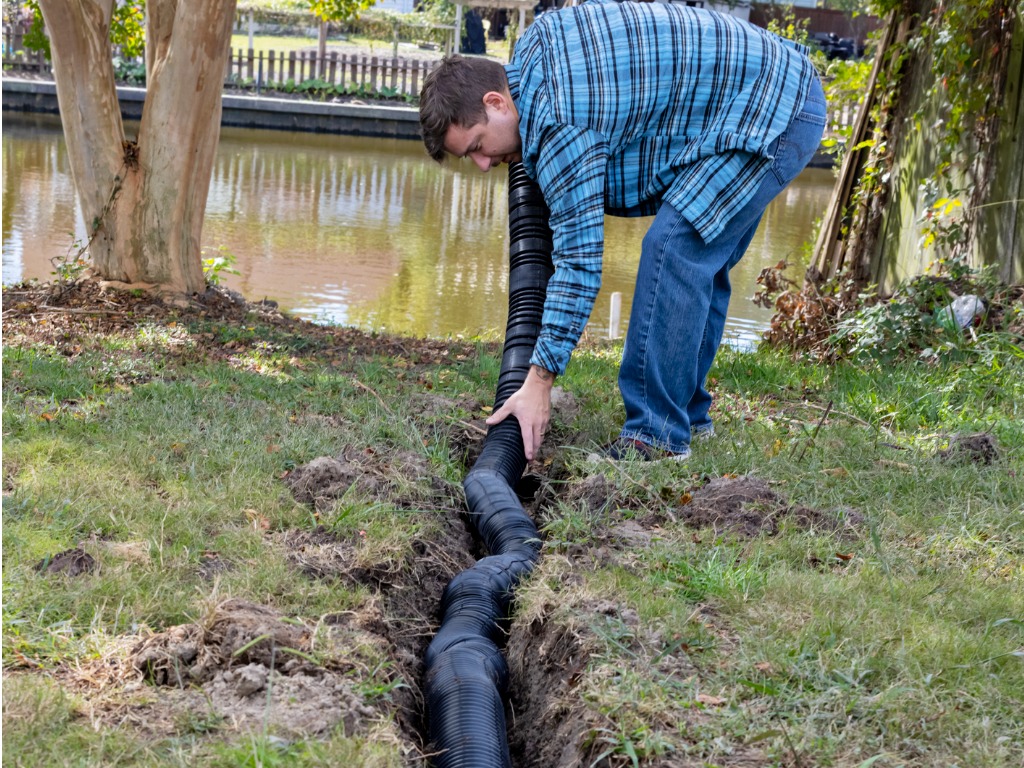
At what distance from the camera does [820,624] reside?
2486mm

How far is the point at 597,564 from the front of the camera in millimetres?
2865

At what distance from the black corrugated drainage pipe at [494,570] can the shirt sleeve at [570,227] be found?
1.45 ft

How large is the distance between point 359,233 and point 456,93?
941 centimetres

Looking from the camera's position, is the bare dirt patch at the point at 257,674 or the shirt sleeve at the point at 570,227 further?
the shirt sleeve at the point at 570,227

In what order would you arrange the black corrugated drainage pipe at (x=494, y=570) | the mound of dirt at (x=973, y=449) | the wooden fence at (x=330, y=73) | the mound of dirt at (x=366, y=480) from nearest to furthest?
the black corrugated drainage pipe at (x=494, y=570) < the mound of dirt at (x=366, y=480) < the mound of dirt at (x=973, y=449) < the wooden fence at (x=330, y=73)

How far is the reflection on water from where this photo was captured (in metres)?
9.16

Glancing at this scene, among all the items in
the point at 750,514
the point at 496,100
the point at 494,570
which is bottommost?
the point at 494,570

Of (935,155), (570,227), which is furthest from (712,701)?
(935,155)

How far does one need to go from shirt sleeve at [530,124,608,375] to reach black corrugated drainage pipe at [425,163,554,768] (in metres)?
0.44

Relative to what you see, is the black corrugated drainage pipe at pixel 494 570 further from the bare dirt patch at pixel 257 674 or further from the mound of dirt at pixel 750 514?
the mound of dirt at pixel 750 514

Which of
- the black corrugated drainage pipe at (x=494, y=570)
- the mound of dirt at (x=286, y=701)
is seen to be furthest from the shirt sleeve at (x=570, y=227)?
the mound of dirt at (x=286, y=701)

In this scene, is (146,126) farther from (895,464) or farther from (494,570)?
(895,464)

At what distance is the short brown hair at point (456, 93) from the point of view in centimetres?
306

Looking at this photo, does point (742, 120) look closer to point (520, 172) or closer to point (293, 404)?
point (520, 172)
